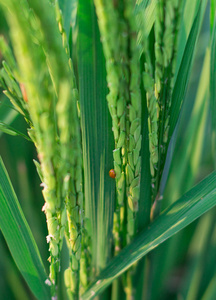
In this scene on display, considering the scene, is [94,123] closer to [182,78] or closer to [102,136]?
[102,136]

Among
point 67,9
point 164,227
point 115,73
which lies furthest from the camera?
point 67,9

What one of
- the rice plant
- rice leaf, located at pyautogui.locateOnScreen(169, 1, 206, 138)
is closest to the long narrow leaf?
the rice plant

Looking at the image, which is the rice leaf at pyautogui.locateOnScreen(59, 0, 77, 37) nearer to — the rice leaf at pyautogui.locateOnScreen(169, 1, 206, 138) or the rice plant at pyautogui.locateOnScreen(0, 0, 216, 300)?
the rice plant at pyautogui.locateOnScreen(0, 0, 216, 300)

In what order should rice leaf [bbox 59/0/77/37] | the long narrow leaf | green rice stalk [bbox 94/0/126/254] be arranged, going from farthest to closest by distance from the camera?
rice leaf [bbox 59/0/77/37], the long narrow leaf, green rice stalk [bbox 94/0/126/254]

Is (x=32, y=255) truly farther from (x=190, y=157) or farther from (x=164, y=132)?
(x=190, y=157)

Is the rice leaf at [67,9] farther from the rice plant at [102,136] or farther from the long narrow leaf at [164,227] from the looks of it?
the long narrow leaf at [164,227]

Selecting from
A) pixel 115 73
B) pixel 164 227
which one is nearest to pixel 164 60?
pixel 115 73

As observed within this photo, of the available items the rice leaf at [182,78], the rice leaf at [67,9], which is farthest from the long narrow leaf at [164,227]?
the rice leaf at [67,9]

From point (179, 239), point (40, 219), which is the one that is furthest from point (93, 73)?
point (179, 239)
